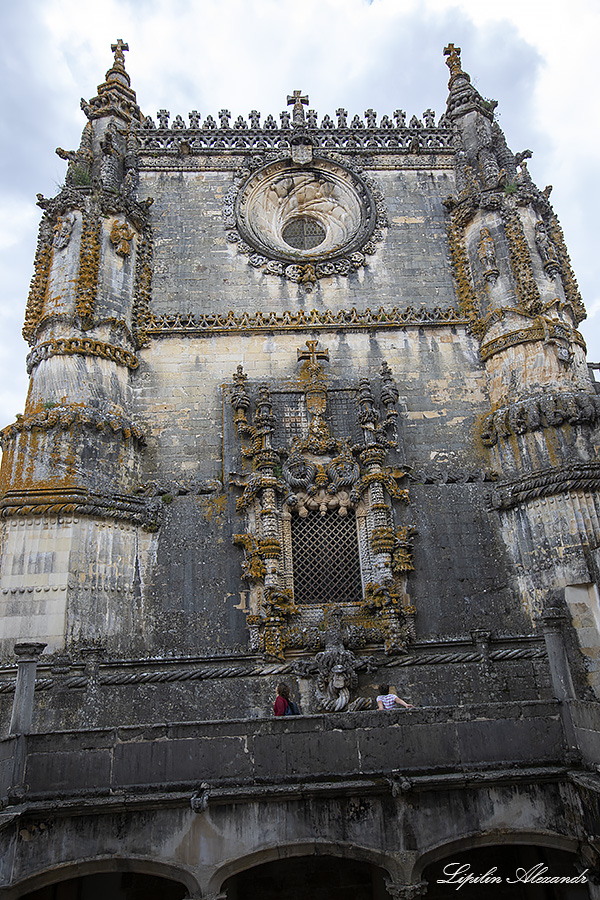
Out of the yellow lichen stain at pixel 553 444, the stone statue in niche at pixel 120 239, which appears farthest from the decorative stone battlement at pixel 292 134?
the yellow lichen stain at pixel 553 444

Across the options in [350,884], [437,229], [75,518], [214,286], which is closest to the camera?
[350,884]

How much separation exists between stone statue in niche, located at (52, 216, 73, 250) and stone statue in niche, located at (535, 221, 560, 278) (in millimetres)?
12713

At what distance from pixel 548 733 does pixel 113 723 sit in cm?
763

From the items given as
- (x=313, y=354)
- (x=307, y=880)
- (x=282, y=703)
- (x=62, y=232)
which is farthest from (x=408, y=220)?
(x=307, y=880)

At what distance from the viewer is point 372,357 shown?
1725cm

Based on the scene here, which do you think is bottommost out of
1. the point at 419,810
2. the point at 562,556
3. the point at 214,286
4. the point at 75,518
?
the point at 419,810

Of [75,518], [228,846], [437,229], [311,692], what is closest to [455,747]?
[228,846]

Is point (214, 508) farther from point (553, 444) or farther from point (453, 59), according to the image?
point (453, 59)

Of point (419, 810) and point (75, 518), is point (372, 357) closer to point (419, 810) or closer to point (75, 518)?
point (75, 518)

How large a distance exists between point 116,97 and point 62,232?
631 centimetres

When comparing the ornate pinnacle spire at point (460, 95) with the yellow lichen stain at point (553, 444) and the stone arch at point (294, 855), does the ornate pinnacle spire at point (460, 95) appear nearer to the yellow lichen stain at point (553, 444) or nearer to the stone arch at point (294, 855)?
the yellow lichen stain at point (553, 444)

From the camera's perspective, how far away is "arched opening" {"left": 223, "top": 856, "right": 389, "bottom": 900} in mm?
11688

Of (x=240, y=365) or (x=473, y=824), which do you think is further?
(x=240, y=365)

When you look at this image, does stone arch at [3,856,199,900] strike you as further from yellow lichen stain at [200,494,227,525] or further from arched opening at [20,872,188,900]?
yellow lichen stain at [200,494,227,525]
